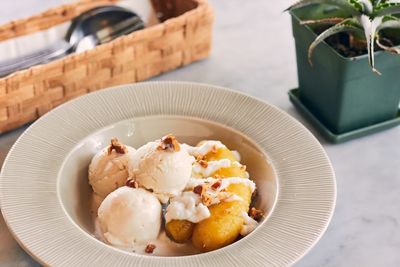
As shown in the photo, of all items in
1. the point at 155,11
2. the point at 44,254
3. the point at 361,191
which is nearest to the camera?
the point at 44,254

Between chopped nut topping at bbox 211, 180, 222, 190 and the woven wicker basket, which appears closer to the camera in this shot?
chopped nut topping at bbox 211, 180, 222, 190

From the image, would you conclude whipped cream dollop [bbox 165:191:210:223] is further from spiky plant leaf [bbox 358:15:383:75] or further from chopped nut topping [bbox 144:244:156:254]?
spiky plant leaf [bbox 358:15:383:75]

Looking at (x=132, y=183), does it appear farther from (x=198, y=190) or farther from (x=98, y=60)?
(x=98, y=60)

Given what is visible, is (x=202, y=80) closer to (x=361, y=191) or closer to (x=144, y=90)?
(x=144, y=90)

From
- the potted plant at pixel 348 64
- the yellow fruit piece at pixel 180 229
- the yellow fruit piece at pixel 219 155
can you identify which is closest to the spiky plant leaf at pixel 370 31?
the potted plant at pixel 348 64

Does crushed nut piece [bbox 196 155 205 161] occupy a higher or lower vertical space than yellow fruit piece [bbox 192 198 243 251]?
higher

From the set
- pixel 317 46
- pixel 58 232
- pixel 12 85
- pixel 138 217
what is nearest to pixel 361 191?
pixel 317 46

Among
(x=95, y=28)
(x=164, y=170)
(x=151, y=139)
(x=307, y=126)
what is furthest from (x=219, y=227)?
(x=95, y=28)

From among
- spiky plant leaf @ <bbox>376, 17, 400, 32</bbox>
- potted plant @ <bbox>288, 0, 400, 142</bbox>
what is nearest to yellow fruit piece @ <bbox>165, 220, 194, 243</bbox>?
Answer: potted plant @ <bbox>288, 0, 400, 142</bbox>
